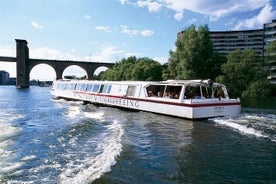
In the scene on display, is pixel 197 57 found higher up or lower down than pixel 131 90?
higher up

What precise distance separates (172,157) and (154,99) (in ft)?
44.1

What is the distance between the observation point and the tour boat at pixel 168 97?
20.8 meters

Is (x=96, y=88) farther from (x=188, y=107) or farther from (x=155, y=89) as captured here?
(x=188, y=107)

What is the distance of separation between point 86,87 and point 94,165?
1109 inches

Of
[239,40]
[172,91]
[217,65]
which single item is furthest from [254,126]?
[239,40]

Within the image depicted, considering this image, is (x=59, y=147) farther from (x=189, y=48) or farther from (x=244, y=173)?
(x=189, y=48)

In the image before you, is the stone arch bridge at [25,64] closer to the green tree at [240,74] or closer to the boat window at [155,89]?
the green tree at [240,74]

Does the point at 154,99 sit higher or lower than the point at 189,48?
lower

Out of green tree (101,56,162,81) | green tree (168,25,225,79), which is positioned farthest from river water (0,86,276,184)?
green tree (101,56,162,81)

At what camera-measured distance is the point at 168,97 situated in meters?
23.5

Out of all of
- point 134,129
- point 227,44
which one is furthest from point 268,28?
point 134,129

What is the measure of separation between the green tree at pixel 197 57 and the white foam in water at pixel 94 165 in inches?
1661

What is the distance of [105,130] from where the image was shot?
53.2 ft

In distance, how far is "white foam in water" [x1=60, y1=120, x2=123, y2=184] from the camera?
27.7 ft
